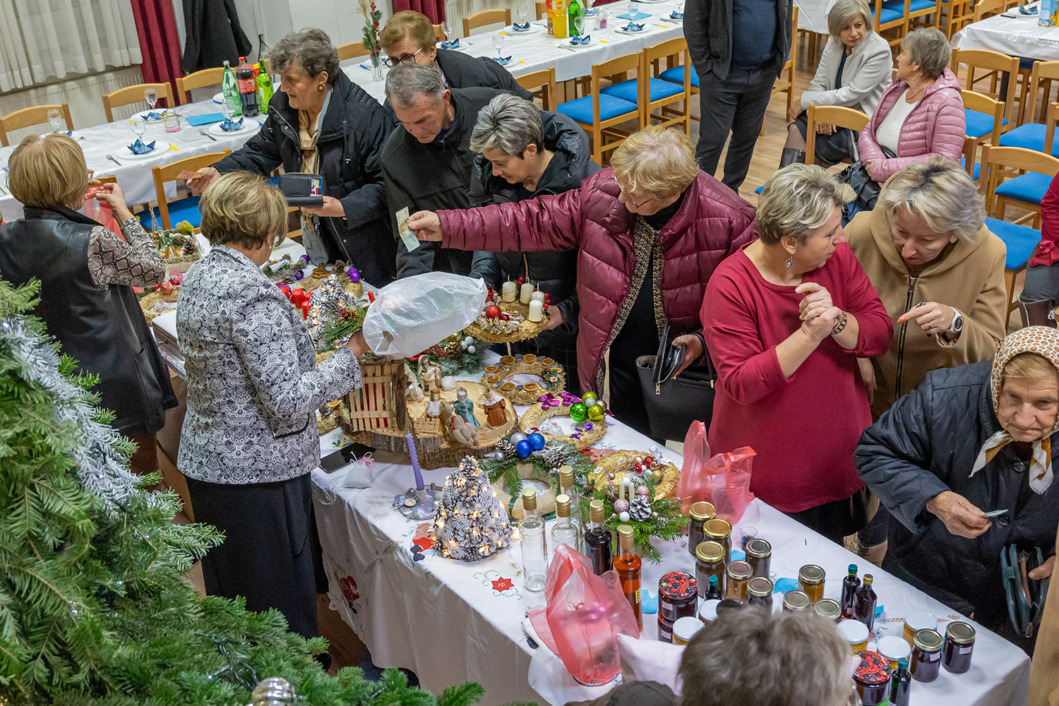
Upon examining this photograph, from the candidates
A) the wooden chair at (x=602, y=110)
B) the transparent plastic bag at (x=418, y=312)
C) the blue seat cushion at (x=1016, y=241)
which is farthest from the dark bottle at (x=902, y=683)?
the wooden chair at (x=602, y=110)

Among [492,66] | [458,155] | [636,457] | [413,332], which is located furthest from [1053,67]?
[413,332]

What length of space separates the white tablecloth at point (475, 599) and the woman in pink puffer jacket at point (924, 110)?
225 centimetres

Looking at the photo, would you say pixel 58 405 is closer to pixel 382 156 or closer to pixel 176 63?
pixel 382 156

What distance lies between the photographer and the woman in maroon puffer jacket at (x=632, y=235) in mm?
2443

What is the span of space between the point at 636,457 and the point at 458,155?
4.51 feet

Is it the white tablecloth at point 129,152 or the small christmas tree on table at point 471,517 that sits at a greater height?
the white tablecloth at point 129,152

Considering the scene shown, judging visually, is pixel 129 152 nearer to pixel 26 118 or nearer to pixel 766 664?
pixel 26 118

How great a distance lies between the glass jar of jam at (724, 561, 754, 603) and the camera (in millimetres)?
1891

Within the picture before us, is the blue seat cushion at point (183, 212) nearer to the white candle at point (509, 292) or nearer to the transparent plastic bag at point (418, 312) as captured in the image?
the white candle at point (509, 292)

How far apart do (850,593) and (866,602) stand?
0.11 ft

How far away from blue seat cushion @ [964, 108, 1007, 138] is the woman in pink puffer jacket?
1423 mm

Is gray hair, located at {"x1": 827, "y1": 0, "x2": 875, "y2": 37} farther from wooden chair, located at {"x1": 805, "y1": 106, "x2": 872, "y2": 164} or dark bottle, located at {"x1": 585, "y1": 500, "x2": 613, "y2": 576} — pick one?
dark bottle, located at {"x1": 585, "y1": 500, "x2": 613, "y2": 576}

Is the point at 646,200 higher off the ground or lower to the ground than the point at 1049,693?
higher

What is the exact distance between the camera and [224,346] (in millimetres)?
2088
